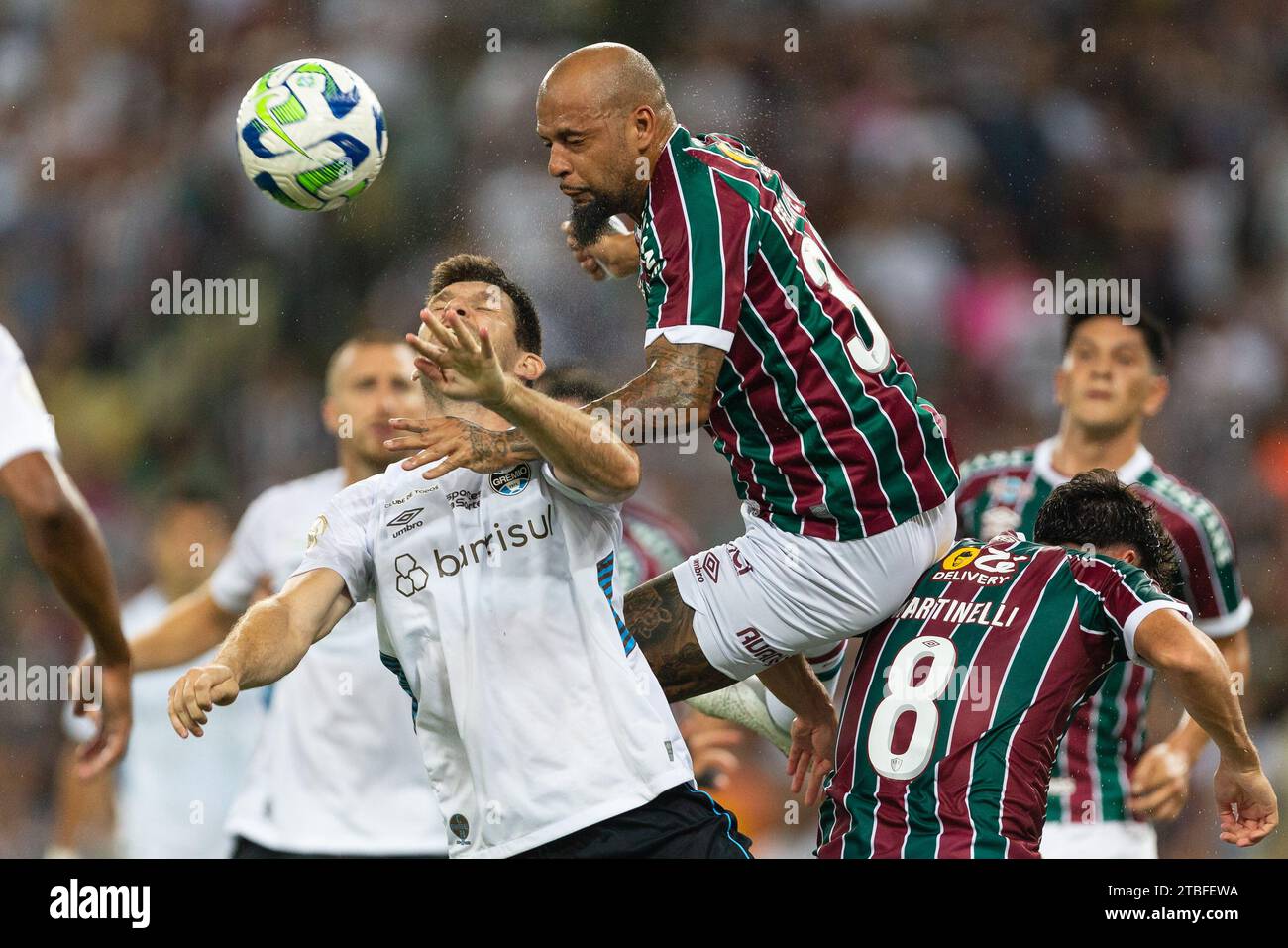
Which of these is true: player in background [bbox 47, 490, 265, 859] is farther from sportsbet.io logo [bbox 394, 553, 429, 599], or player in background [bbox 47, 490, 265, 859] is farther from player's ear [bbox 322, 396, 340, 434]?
sportsbet.io logo [bbox 394, 553, 429, 599]

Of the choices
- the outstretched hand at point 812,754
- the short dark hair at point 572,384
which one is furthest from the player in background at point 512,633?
the short dark hair at point 572,384

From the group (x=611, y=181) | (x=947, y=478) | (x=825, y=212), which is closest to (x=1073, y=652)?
(x=947, y=478)

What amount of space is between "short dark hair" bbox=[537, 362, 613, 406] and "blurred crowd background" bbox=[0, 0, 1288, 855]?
145 cm

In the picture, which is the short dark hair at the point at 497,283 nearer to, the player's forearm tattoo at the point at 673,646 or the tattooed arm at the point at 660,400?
the tattooed arm at the point at 660,400

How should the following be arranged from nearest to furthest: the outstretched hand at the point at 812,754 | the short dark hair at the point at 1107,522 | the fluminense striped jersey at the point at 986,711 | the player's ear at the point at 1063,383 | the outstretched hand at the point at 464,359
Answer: the outstretched hand at the point at 464,359
the fluminense striped jersey at the point at 986,711
the short dark hair at the point at 1107,522
the outstretched hand at the point at 812,754
the player's ear at the point at 1063,383

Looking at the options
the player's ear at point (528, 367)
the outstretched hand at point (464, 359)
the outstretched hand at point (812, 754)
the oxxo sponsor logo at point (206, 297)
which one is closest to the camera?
the outstretched hand at point (464, 359)

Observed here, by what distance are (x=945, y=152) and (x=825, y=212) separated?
79 cm

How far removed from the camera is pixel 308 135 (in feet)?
14.2

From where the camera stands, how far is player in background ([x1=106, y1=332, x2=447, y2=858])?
541 cm

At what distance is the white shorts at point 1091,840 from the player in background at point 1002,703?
1258mm

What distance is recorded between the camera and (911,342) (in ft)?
25.6

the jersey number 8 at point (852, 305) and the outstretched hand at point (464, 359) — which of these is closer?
the outstretched hand at point (464, 359)

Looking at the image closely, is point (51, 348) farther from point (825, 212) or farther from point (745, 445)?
point (745, 445)
